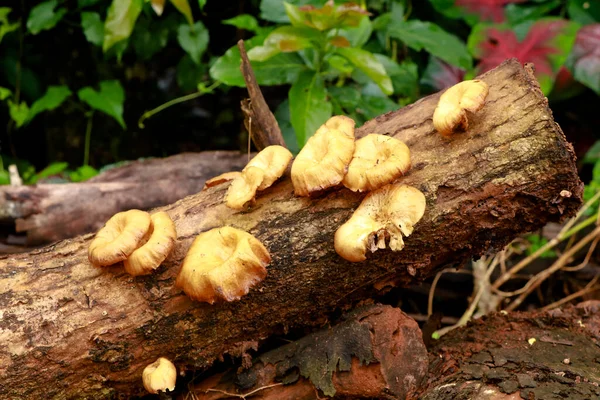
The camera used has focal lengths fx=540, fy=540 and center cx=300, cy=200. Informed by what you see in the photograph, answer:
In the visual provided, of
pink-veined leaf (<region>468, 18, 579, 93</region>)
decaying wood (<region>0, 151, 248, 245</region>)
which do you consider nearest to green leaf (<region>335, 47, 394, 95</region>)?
pink-veined leaf (<region>468, 18, 579, 93</region>)

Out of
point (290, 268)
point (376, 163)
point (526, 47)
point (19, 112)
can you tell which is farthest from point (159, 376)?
point (19, 112)

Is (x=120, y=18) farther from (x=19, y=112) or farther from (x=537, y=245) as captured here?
(x=537, y=245)

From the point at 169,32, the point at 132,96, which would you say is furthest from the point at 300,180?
the point at 132,96

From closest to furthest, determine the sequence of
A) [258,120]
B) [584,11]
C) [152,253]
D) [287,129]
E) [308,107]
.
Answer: [152,253] < [258,120] < [308,107] < [287,129] < [584,11]

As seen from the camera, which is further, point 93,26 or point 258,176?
point 93,26

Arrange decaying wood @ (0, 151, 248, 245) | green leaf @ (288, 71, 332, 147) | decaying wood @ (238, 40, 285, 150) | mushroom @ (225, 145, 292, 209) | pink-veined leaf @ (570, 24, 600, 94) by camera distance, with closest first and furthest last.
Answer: mushroom @ (225, 145, 292, 209)
decaying wood @ (238, 40, 285, 150)
green leaf @ (288, 71, 332, 147)
decaying wood @ (0, 151, 248, 245)
pink-veined leaf @ (570, 24, 600, 94)

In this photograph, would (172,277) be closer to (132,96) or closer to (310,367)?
(310,367)

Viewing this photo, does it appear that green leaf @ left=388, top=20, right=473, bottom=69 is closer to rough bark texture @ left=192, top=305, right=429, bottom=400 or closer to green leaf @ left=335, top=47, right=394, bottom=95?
green leaf @ left=335, top=47, right=394, bottom=95
